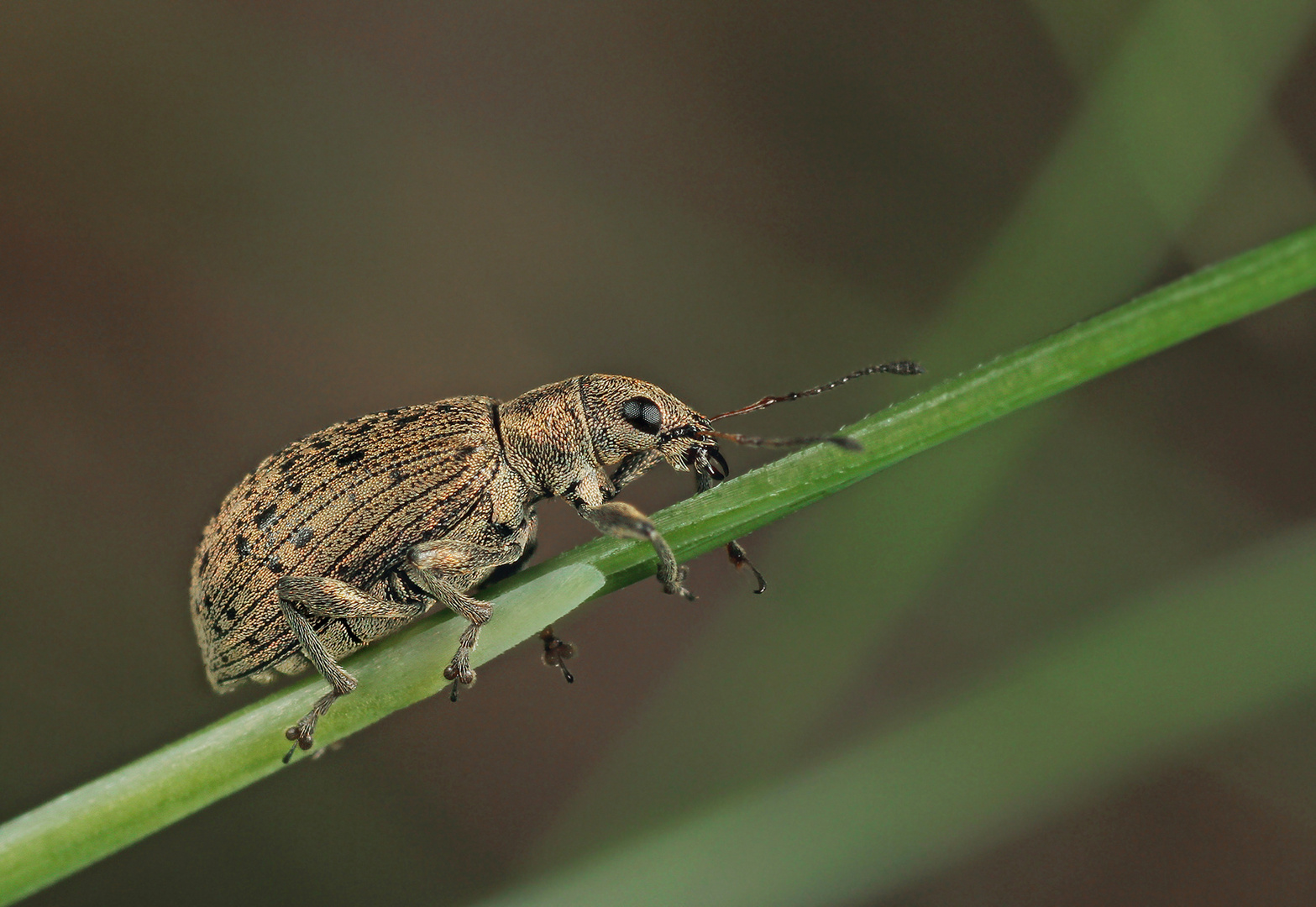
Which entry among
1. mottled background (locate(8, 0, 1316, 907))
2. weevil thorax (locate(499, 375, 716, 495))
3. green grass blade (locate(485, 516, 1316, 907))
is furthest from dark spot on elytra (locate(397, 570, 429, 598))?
mottled background (locate(8, 0, 1316, 907))

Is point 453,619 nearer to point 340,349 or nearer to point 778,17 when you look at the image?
point 340,349

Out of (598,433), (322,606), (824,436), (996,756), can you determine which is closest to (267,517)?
(322,606)

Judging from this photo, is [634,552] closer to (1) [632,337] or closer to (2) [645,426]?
(2) [645,426]

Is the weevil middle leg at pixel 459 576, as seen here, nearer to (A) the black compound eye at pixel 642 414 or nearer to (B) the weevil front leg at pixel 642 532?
(B) the weevil front leg at pixel 642 532

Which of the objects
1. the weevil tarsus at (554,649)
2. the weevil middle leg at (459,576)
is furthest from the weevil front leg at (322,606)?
the weevil tarsus at (554,649)

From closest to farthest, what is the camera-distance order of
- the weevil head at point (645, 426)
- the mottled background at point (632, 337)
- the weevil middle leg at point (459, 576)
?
the weevil middle leg at point (459, 576) → the weevil head at point (645, 426) → the mottled background at point (632, 337)

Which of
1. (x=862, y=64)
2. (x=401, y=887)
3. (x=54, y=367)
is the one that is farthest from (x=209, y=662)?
(x=862, y=64)

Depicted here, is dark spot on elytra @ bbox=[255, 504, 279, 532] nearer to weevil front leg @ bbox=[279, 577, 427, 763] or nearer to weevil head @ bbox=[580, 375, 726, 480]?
weevil front leg @ bbox=[279, 577, 427, 763]

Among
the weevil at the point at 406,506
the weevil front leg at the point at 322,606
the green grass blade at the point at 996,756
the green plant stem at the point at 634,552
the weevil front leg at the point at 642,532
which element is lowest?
the green grass blade at the point at 996,756
